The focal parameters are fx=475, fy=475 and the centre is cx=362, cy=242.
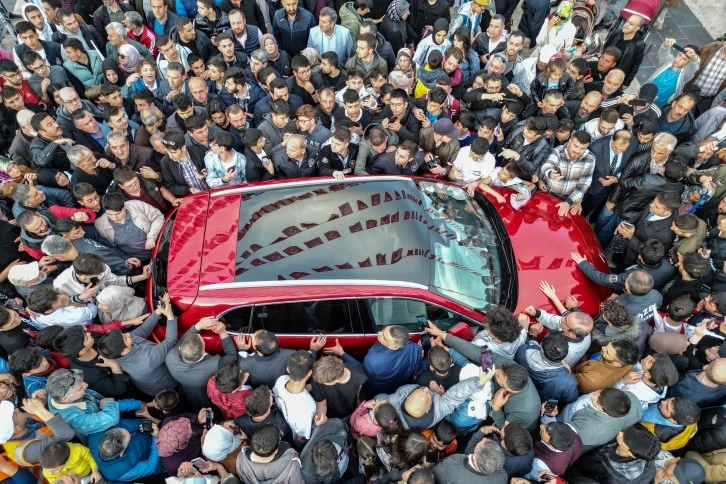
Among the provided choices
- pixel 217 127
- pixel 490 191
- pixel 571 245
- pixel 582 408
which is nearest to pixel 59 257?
pixel 217 127

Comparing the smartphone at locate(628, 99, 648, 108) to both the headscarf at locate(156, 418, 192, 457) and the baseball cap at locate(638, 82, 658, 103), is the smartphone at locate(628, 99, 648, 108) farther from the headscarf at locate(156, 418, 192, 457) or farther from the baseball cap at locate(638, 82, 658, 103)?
the headscarf at locate(156, 418, 192, 457)

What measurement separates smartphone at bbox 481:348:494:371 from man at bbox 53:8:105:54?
681cm

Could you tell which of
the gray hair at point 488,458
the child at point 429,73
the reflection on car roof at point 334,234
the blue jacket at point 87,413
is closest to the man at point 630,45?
the child at point 429,73

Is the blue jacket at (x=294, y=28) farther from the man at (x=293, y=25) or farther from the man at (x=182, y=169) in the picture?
the man at (x=182, y=169)

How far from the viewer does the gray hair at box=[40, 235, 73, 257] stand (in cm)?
429

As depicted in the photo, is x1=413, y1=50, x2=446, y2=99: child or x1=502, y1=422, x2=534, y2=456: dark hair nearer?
x1=502, y1=422, x2=534, y2=456: dark hair

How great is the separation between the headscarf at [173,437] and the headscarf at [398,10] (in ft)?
21.1

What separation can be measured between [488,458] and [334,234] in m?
2.24

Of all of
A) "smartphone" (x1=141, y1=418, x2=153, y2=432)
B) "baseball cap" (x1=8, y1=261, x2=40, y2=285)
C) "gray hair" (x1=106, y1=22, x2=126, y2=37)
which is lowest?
"smartphone" (x1=141, y1=418, x2=153, y2=432)

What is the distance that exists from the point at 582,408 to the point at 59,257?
4720mm

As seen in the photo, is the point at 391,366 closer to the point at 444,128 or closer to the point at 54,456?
the point at 54,456

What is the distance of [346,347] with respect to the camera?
4.43 metres

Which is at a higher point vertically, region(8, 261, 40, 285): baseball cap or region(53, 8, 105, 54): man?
region(53, 8, 105, 54): man

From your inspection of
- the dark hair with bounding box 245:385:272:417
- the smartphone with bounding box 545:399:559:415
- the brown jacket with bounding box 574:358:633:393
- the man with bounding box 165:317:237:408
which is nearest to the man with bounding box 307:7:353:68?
the man with bounding box 165:317:237:408
